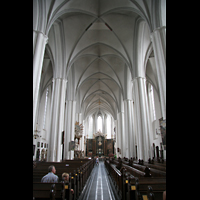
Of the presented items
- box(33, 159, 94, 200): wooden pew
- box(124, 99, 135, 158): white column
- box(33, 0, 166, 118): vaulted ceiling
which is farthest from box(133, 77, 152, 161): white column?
box(33, 159, 94, 200): wooden pew

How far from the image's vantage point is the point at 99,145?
36.6 metres

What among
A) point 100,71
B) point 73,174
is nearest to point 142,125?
point 73,174

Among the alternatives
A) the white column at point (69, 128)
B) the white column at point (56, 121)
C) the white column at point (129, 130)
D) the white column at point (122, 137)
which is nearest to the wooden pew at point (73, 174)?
the white column at point (56, 121)

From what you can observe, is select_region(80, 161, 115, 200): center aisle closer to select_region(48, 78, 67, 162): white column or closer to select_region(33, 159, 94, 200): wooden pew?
select_region(33, 159, 94, 200): wooden pew

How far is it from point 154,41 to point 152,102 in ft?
38.2

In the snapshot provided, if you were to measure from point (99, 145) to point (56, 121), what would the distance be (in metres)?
27.3

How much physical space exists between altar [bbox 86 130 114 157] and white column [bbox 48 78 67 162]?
26.8 meters

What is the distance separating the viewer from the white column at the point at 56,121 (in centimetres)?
1033

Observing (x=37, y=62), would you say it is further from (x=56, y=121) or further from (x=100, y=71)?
(x=100, y=71)

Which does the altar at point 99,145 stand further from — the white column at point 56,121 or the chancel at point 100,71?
the white column at point 56,121

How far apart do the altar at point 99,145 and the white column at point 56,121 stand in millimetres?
26767

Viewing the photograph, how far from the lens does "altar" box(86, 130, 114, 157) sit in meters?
36.2

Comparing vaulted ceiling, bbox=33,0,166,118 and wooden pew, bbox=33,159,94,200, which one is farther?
vaulted ceiling, bbox=33,0,166,118
